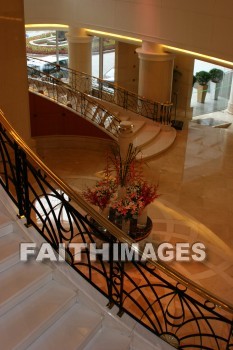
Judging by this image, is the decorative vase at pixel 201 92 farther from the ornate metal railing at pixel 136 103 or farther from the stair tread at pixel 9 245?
the stair tread at pixel 9 245

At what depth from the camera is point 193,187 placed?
9.30 metres

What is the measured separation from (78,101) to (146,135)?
2.23 meters

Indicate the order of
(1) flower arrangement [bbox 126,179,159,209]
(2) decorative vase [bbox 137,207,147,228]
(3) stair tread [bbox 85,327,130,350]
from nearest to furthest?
(3) stair tread [bbox 85,327,130,350] → (1) flower arrangement [bbox 126,179,159,209] → (2) decorative vase [bbox 137,207,147,228]

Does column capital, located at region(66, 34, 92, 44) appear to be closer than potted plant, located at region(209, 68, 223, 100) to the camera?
Yes

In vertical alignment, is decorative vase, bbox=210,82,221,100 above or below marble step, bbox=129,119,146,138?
below

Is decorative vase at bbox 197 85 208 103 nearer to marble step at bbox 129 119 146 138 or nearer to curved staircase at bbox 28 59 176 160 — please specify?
curved staircase at bbox 28 59 176 160

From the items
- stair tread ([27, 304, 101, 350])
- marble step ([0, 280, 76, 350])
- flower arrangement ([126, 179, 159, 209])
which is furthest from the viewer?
flower arrangement ([126, 179, 159, 209])

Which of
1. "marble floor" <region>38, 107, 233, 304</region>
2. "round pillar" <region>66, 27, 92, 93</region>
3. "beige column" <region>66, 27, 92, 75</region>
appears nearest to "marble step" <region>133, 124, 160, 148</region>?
"marble floor" <region>38, 107, 233, 304</region>

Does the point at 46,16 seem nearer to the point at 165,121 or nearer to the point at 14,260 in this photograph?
the point at 165,121

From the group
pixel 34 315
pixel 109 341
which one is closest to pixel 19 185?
pixel 34 315

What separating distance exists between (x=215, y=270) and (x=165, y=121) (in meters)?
7.18

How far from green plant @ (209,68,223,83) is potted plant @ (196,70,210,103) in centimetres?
18

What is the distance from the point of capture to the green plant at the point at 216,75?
58.0 ft

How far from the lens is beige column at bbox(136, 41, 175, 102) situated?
12.5m
